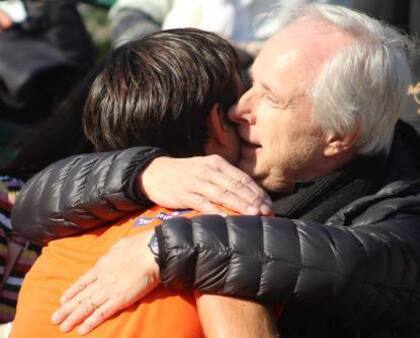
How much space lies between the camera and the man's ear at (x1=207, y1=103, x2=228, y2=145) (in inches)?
102

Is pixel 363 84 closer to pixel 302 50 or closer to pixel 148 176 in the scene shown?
pixel 302 50

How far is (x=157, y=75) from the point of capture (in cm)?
248

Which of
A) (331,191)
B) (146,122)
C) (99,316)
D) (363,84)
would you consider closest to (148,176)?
(146,122)

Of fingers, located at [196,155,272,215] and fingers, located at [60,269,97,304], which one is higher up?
fingers, located at [196,155,272,215]

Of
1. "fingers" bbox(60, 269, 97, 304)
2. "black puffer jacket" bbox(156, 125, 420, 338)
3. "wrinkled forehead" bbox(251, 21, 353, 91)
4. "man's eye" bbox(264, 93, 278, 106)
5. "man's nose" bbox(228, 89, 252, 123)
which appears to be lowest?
"fingers" bbox(60, 269, 97, 304)

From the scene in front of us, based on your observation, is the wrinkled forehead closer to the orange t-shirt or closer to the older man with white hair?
the older man with white hair

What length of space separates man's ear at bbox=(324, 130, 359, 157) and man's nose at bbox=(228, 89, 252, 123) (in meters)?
0.23

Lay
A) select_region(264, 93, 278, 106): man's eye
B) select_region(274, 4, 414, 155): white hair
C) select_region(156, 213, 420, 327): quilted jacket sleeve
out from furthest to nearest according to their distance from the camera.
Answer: select_region(264, 93, 278, 106): man's eye < select_region(274, 4, 414, 155): white hair < select_region(156, 213, 420, 327): quilted jacket sleeve

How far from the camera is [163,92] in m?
2.46

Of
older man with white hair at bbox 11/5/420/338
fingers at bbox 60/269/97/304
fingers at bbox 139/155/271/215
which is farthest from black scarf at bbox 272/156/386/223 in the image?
fingers at bbox 60/269/97/304

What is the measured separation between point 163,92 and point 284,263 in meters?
0.62

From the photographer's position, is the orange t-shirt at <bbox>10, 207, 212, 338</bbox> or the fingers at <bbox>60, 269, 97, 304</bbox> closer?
the orange t-shirt at <bbox>10, 207, 212, 338</bbox>

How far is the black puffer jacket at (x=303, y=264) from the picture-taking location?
2090 millimetres

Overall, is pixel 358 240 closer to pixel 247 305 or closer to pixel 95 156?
pixel 247 305
